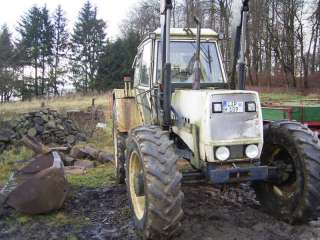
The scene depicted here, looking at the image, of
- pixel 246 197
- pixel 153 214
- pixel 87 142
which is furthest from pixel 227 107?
pixel 87 142

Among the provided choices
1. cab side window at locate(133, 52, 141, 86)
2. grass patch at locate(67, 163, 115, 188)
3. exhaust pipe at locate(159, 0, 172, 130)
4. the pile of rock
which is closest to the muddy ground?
grass patch at locate(67, 163, 115, 188)

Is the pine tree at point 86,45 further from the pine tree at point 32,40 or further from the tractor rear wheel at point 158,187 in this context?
the tractor rear wheel at point 158,187

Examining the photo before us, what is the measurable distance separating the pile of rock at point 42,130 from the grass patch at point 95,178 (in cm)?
445

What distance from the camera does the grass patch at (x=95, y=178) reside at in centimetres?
793

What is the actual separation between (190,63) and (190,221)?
2.16m

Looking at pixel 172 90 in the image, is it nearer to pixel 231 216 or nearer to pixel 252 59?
pixel 231 216

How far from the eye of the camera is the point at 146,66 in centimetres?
665

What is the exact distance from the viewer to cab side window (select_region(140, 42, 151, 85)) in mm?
6441

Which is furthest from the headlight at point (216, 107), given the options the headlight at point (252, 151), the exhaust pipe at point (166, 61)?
the exhaust pipe at point (166, 61)

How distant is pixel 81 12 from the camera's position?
183 feet

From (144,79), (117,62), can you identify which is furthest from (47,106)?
(117,62)

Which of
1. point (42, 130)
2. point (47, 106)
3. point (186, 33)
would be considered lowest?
point (42, 130)

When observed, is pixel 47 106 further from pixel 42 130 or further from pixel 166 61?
pixel 166 61

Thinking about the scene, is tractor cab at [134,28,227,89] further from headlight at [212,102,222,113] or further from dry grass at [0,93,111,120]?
dry grass at [0,93,111,120]
